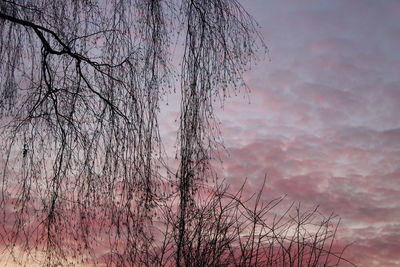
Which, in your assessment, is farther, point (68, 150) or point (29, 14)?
point (29, 14)

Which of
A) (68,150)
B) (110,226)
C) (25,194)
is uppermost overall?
(68,150)

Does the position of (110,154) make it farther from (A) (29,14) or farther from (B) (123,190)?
(A) (29,14)

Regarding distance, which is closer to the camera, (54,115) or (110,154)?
(110,154)

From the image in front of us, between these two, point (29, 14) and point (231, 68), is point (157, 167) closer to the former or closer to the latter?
point (231, 68)

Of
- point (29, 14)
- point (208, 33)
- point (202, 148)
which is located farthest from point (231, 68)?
point (29, 14)

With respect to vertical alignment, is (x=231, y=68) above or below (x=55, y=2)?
below

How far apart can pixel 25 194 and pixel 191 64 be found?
1.75m

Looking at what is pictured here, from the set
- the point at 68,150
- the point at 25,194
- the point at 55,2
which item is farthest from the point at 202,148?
the point at 55,2

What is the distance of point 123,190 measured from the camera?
480 cm

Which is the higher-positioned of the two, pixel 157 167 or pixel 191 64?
pixel 191 64

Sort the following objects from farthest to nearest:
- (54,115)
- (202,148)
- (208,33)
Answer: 1. (54,115)
2. (208,33)
3. (202,148)

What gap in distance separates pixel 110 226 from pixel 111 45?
1477 millimetres

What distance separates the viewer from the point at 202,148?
466 cm

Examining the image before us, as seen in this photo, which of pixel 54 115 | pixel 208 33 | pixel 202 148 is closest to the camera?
pixel 202 148
